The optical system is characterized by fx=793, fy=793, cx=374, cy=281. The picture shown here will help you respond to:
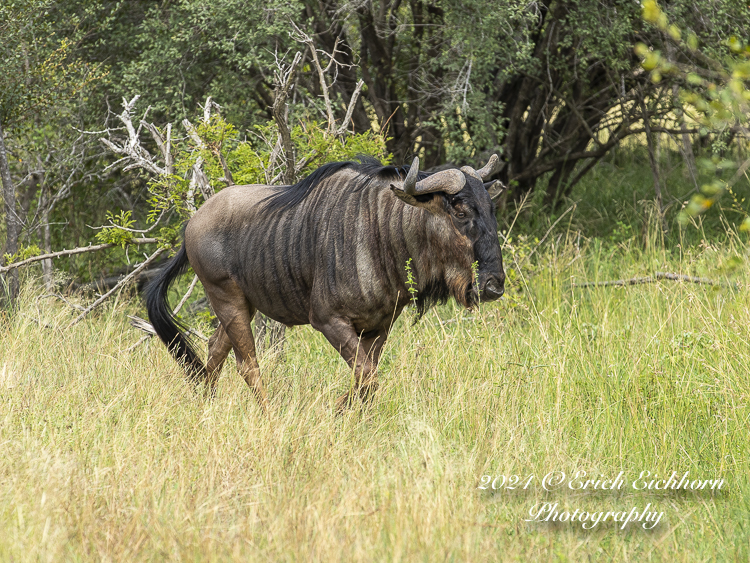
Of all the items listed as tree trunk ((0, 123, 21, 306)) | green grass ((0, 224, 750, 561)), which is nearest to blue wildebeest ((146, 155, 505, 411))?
green grass ((0, 224, 750, 561))

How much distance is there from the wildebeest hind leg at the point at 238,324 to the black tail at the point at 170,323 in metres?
0.42

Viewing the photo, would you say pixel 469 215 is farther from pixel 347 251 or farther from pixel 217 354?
pixel 217 354

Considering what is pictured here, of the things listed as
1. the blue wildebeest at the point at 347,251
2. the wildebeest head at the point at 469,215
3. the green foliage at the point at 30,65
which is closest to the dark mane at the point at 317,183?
the blue wildebeest at the point at 347,251

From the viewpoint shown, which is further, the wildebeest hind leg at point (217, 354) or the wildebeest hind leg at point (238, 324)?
the wildebeest hind leg at point (217, 354)

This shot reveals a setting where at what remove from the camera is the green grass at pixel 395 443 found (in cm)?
288

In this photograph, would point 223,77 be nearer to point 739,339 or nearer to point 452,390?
point 452,390

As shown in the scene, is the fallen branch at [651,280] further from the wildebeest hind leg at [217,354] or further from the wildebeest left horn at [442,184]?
the wildebeest hind leg at [217,354]

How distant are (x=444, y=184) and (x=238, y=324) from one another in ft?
5.13

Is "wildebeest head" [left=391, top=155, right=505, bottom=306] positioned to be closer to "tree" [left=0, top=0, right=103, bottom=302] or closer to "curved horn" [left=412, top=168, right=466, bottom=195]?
"curved horn" [left=412, top=168, right=466, bottom=195]

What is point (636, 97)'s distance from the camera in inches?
347

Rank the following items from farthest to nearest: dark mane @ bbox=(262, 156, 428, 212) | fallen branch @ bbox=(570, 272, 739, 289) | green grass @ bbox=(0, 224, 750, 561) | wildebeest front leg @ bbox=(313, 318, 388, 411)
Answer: fallen branch @ bbox=(570, 272, 739, 289) < dark mane @ bbox=(262, 156, 428, 212) < wildebeest front leg @ bbox=(313, 318, 388, 411) < green grass @ bbox=(0, 224, 750, 561)

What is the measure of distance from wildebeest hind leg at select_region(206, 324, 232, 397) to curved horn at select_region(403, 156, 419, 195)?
1.69 meters

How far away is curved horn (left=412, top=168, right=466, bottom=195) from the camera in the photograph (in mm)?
3951

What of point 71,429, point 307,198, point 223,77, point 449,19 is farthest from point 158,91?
point 71,429
